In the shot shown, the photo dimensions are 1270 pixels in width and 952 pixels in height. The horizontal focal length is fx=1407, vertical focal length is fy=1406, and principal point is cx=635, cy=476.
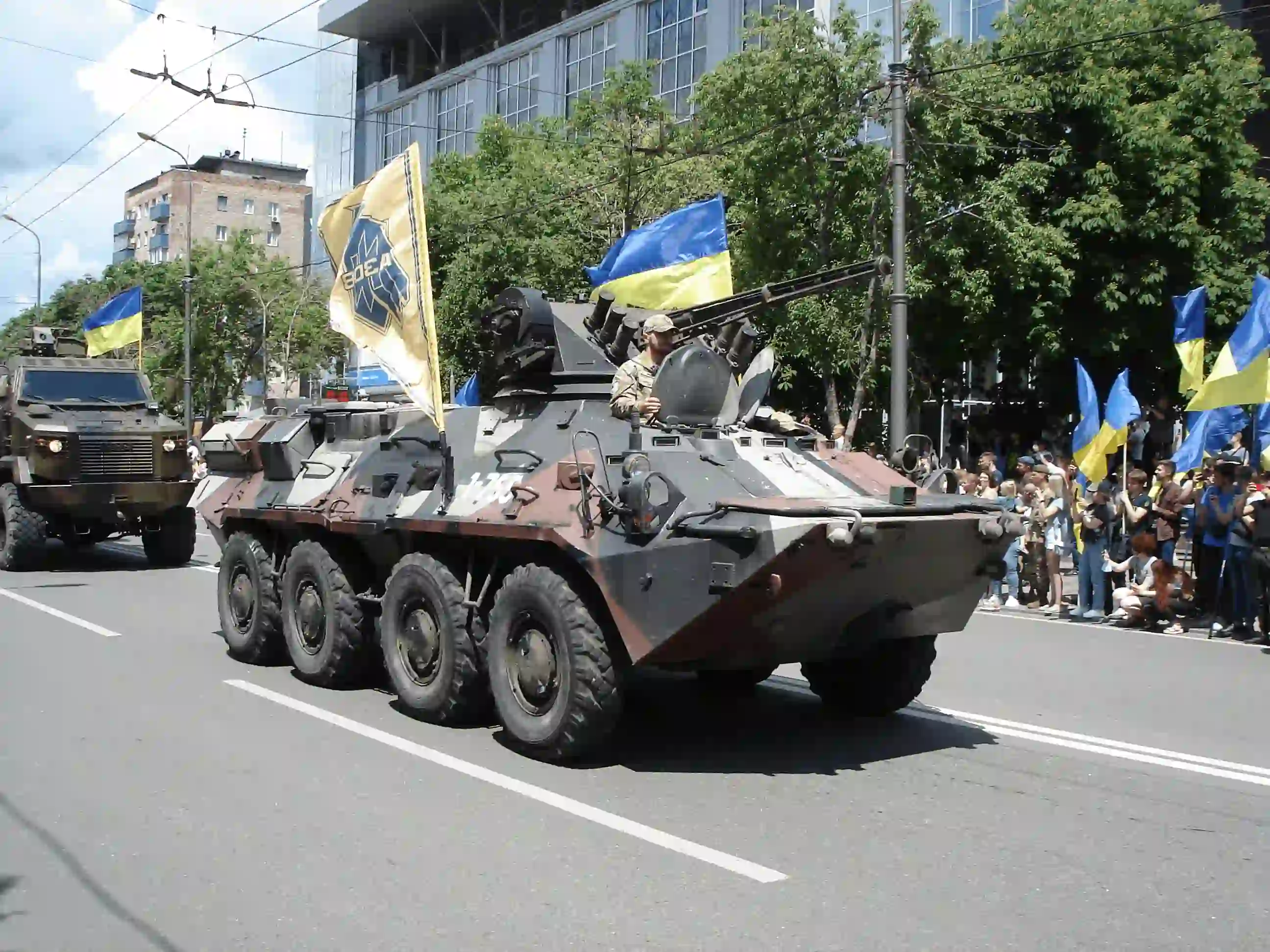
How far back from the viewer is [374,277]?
377 inches

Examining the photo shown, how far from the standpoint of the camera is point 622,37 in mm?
45562

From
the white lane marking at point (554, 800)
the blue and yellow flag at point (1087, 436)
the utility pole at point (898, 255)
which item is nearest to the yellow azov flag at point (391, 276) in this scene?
the white lane marking at point (554, 800)

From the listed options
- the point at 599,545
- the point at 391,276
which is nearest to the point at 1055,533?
the point at 391,276

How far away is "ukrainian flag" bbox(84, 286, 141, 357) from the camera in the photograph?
926 inches

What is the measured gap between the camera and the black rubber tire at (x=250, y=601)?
1014 centimetres

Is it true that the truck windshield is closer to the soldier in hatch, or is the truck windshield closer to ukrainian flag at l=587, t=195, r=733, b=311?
ukrainian flag at l=587, t=195, r=733, b=311

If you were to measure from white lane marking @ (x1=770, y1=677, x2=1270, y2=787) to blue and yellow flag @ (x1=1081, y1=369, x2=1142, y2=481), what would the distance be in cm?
718

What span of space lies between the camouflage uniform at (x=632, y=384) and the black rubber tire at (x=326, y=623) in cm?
234

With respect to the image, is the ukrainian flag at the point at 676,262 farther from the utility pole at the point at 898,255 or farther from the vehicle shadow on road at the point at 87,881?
the vehicle shadow on road at the point at 87,881

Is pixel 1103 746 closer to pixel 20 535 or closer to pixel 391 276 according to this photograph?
pixel 391 276

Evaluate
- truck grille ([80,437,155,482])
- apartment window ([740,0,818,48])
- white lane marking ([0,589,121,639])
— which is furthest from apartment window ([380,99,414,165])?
white lane marking ([0,589,121,639])

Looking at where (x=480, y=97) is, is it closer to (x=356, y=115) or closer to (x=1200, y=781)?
(x=356, y=115)

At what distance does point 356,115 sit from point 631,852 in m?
58.3

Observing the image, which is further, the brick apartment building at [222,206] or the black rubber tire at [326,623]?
the brick apartment building at [222,206]
